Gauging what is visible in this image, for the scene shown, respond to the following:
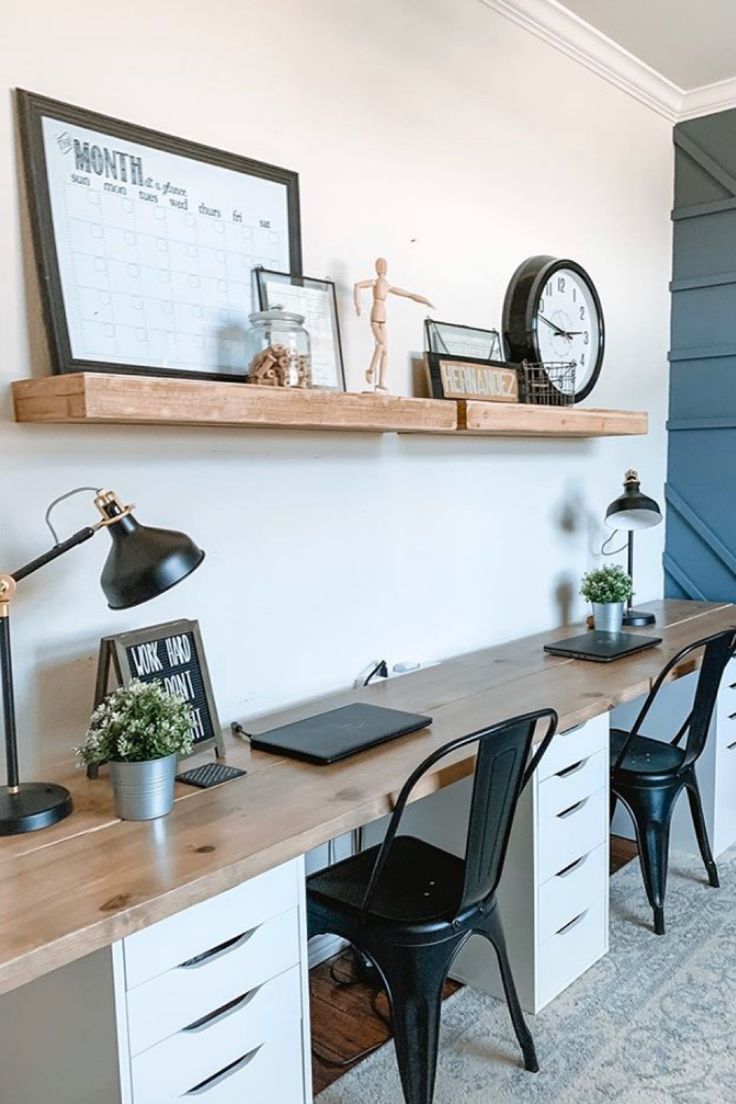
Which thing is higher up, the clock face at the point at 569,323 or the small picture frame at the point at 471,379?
the clock face at the point at 569,323

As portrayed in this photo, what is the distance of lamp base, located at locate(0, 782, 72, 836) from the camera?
1431 mm

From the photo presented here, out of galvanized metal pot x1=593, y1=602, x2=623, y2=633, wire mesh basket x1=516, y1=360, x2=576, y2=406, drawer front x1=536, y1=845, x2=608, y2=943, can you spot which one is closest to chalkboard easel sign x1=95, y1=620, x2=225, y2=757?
drawer front x1=536, y1=845, x2=608, y2=943

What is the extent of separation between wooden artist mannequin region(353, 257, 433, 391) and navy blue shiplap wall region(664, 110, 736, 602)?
72.8 inches

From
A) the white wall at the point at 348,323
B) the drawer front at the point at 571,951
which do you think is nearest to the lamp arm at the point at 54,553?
the white wall at the point at 348,323

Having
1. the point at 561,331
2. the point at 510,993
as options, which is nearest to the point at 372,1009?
the point at 510,993

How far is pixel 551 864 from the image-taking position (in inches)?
84.0

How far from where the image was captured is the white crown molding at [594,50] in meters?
2.80

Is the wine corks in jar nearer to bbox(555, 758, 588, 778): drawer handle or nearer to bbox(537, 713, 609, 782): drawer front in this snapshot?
bbox(537, 713, 609, 782): drawer front

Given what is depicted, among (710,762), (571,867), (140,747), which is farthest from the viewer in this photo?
(710,762)

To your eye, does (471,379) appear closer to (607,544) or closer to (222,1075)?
(607,544)

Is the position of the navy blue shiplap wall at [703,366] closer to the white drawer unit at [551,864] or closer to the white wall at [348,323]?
the white wall at [348,323]

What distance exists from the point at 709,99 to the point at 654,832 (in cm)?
281

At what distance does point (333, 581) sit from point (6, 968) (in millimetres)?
1376

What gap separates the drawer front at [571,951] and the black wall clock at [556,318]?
1.64 metres
